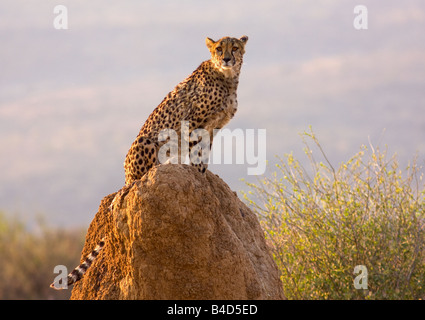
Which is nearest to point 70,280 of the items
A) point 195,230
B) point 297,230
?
point 195,230

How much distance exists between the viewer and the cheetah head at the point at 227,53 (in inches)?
243

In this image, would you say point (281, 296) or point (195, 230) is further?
point (281, 296)

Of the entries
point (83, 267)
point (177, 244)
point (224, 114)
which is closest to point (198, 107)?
point (224, 114)

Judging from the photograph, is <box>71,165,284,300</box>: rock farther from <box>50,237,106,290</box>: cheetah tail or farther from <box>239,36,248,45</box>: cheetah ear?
<box>239,36,248,45</box>: cheetah ear

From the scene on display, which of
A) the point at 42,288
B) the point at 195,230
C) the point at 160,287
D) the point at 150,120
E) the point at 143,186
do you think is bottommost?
the point at 42,288

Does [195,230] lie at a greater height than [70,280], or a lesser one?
greater

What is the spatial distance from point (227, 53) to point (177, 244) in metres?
2.24

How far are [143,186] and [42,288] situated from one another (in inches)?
409

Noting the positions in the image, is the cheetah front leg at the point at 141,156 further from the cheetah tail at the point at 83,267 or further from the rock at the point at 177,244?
the rock at the point at 177,244

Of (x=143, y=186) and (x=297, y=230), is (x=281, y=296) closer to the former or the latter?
(x=143, y=186)

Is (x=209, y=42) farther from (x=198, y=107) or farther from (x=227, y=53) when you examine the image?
(x=198, y=107)

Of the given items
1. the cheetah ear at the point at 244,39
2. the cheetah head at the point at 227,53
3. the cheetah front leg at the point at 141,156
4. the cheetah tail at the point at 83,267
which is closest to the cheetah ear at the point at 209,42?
the cheetah head at the point at 227,53

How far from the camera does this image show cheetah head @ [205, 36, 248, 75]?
6168 mm

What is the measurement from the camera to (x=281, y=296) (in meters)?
5.66
